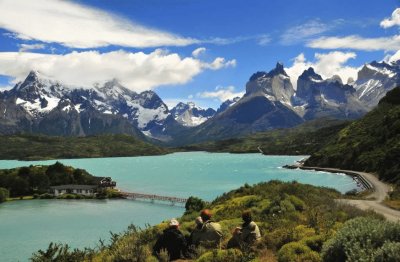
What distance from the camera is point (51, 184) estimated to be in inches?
5719

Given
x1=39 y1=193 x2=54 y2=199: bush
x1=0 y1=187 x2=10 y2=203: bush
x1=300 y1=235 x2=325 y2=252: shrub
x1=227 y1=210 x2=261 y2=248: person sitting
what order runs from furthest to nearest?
x1=39 y1=193 x2=54 y2=199: bush
x1=0 y1=187 x2=10 y2=203: bush
x1=227 y1=210 x2=261 y2=248: person sitting
x1=300 y1=235 x2=325 y2=252: shrub

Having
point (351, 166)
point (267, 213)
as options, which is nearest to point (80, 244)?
point (267, 213)

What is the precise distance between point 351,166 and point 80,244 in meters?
112

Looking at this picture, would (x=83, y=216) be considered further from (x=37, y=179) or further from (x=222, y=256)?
(x=222, y=256)

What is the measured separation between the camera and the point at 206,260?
17.7 metres

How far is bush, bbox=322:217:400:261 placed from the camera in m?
12.8

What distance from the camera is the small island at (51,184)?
13700cm

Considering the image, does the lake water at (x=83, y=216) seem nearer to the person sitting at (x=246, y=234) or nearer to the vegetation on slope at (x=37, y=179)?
the vegetation on slope at (x=37, y=179)

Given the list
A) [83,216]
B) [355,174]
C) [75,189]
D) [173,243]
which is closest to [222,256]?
[173,243]

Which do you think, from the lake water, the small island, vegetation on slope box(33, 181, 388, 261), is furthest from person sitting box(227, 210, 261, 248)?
the small island

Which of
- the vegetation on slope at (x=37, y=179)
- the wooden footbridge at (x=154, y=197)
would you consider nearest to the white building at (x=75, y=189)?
the vegetation on slope at (x=37, y=179)

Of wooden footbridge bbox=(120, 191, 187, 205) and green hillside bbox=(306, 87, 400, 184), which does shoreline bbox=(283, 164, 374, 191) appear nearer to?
green hillside bbox=(306, 87, 400, 184)

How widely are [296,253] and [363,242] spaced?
480 centimetres

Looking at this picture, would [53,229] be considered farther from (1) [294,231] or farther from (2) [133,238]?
(1) [294,231]
